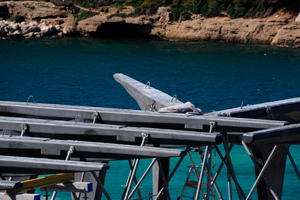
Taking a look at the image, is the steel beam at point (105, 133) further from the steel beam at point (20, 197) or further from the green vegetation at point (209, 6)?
the green vegetation at point (209, 6)

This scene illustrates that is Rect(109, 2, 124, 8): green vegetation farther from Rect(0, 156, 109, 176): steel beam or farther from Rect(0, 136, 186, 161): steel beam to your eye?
Rect(0, 156, 109, 176): steel beam

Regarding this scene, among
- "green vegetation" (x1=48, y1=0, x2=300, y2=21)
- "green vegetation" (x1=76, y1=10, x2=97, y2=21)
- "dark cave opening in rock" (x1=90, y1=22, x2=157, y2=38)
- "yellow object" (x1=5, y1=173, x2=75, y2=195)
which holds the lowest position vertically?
"dark cave opening in rock" (x1=90, y1=22, x2=157, y2=38)

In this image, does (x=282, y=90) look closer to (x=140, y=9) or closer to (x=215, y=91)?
(x=215, y=91)

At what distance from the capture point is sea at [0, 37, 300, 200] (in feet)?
56.0

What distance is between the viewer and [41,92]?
31938 millimetres

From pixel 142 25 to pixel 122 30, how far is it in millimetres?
5948

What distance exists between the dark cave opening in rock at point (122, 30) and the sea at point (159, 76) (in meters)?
6.18

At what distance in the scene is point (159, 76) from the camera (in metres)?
37.9

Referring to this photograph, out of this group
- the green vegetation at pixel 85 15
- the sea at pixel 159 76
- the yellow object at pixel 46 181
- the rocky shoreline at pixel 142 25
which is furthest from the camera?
the green vegetation at pixel 85 15

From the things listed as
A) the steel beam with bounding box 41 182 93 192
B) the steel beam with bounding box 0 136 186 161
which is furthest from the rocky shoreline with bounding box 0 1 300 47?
the steel beam with bounding box 41 182 93 192

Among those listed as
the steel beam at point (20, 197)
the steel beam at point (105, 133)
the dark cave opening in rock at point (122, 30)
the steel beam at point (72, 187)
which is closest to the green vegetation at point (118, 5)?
the dark cave opening in rock at point (122, 30)

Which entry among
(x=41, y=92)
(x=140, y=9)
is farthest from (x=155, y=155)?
(x=140, y=9)

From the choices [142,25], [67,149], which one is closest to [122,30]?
[142,25]

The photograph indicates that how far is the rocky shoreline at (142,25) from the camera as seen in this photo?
54750 mm
